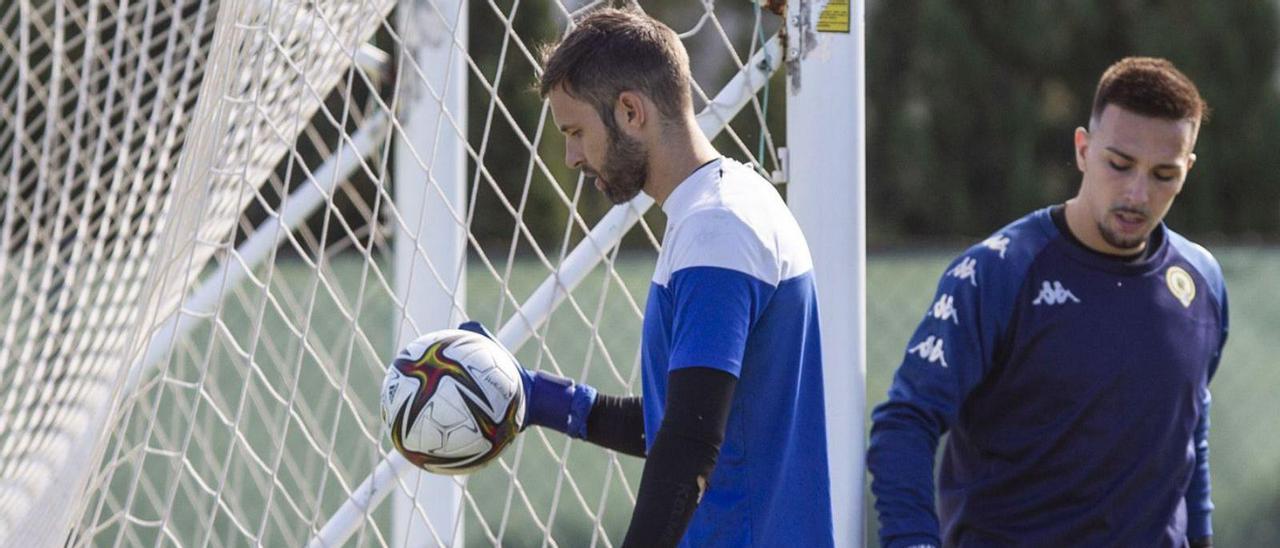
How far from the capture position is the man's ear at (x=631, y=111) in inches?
90.2

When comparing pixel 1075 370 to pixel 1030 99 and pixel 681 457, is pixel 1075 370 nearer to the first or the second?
pixel 681 457

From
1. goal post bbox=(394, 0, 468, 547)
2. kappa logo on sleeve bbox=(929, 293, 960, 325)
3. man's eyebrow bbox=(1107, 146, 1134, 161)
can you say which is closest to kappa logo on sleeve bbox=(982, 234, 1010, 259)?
kappa logo on sleeve bbox=(929, 293, 960, 325)

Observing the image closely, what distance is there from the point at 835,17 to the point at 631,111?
70cm

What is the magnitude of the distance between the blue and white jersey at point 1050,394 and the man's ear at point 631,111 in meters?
0.71

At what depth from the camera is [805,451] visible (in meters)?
2.34

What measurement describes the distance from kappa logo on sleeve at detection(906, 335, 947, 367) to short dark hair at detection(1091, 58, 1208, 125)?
1.73ft

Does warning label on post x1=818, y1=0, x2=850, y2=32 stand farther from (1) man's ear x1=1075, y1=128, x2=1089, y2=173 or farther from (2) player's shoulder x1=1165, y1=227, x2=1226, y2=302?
(2) player's shoulder x1=1165, y1=227, x2=1226, y2=302

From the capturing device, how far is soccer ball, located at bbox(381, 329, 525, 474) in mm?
2555

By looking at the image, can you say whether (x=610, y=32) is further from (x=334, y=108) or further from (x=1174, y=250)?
(x=334, y=108)

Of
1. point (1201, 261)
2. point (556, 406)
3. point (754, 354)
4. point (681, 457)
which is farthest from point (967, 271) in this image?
point (681, 457)

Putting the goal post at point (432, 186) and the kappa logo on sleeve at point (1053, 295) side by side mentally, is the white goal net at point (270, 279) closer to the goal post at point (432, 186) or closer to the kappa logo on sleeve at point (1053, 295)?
the goal post at point (432, 186)

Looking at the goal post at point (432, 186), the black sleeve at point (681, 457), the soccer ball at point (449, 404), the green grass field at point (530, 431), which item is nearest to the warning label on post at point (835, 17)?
the soccer ball at point (449, 404)

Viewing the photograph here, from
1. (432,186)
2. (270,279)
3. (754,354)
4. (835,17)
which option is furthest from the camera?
(432,186)

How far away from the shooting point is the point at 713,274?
216 centimetres
